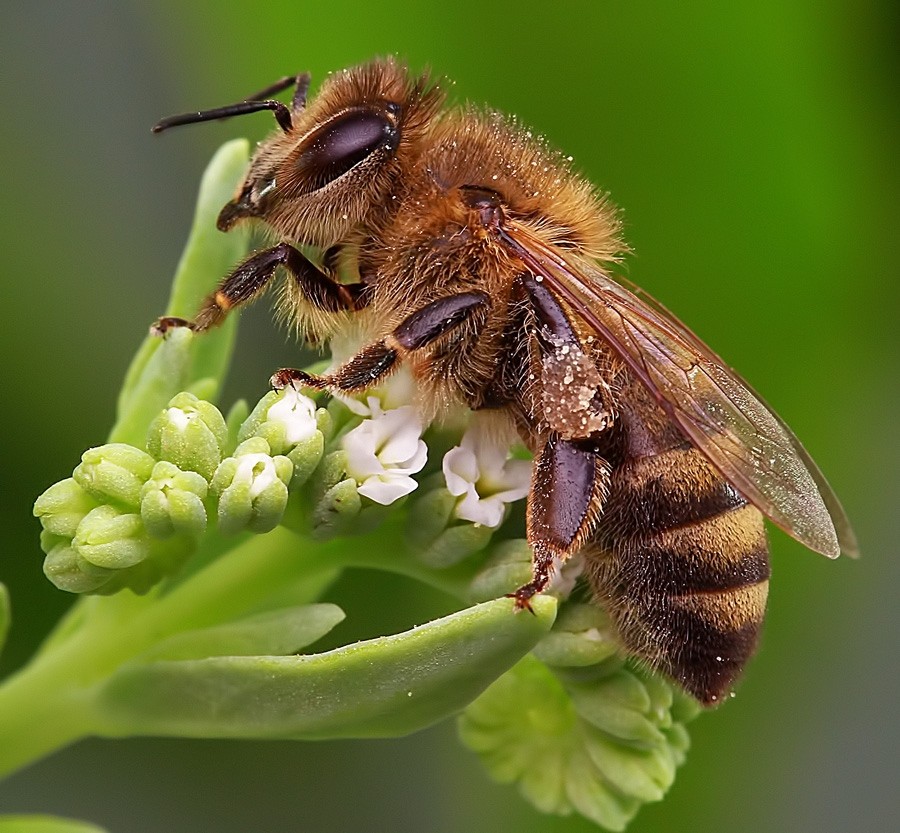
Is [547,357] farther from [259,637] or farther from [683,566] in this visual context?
[259,637]

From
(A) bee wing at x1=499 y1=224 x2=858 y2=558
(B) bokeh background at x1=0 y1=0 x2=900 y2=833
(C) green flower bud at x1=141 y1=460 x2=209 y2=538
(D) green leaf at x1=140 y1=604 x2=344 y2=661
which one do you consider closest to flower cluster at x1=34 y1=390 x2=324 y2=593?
(C) green flower bud at x1=141 y1=460 x2=209 y2=538

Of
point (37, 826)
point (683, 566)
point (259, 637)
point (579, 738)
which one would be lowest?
point (37, 826)

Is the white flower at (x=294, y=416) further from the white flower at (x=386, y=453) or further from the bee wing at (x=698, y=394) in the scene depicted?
Result: the bee wing at (x=698, y=394)

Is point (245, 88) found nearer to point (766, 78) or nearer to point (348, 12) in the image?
point (348, 12)

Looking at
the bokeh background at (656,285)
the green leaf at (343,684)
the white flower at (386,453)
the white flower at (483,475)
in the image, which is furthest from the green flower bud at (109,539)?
the bokeh background at (656,285)

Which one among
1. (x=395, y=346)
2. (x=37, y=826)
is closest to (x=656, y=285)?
(x=395, y=346)

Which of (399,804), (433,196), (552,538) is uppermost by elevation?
(433,196)

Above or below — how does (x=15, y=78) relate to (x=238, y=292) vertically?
above

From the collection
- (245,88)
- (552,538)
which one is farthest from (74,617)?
(245,88)
